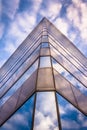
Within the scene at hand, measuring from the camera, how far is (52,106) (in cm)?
660

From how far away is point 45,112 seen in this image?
21.4 feet

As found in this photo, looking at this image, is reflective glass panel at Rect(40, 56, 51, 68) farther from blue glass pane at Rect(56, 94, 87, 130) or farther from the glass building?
blue glass pane at Rect(56, 94, 87, 130)

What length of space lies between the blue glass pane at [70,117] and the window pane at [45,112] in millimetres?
213

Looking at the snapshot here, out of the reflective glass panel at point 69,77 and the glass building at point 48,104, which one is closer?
the glass building at point 48,104

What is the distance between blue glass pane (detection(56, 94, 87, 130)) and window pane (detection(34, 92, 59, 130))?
213 mm

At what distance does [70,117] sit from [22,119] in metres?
1.47

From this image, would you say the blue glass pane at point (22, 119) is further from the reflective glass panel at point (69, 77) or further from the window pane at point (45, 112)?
the reflective glass panel at point (69, 77)

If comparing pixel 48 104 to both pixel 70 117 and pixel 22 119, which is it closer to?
pixel 70 117

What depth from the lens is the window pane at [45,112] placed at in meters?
6.07

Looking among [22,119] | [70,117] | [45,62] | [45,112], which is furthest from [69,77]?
[22,119]

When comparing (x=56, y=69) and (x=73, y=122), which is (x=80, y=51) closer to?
(x=56, y=69)

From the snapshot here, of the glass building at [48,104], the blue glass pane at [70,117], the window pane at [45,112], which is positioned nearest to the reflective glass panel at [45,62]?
the glass building at [48,104]

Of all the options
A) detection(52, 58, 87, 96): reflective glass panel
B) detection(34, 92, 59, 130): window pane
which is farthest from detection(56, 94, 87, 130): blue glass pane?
detection(52, 58, 87, 96): reflective glass panel

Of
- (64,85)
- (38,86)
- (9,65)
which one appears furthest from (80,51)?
(38,86)
